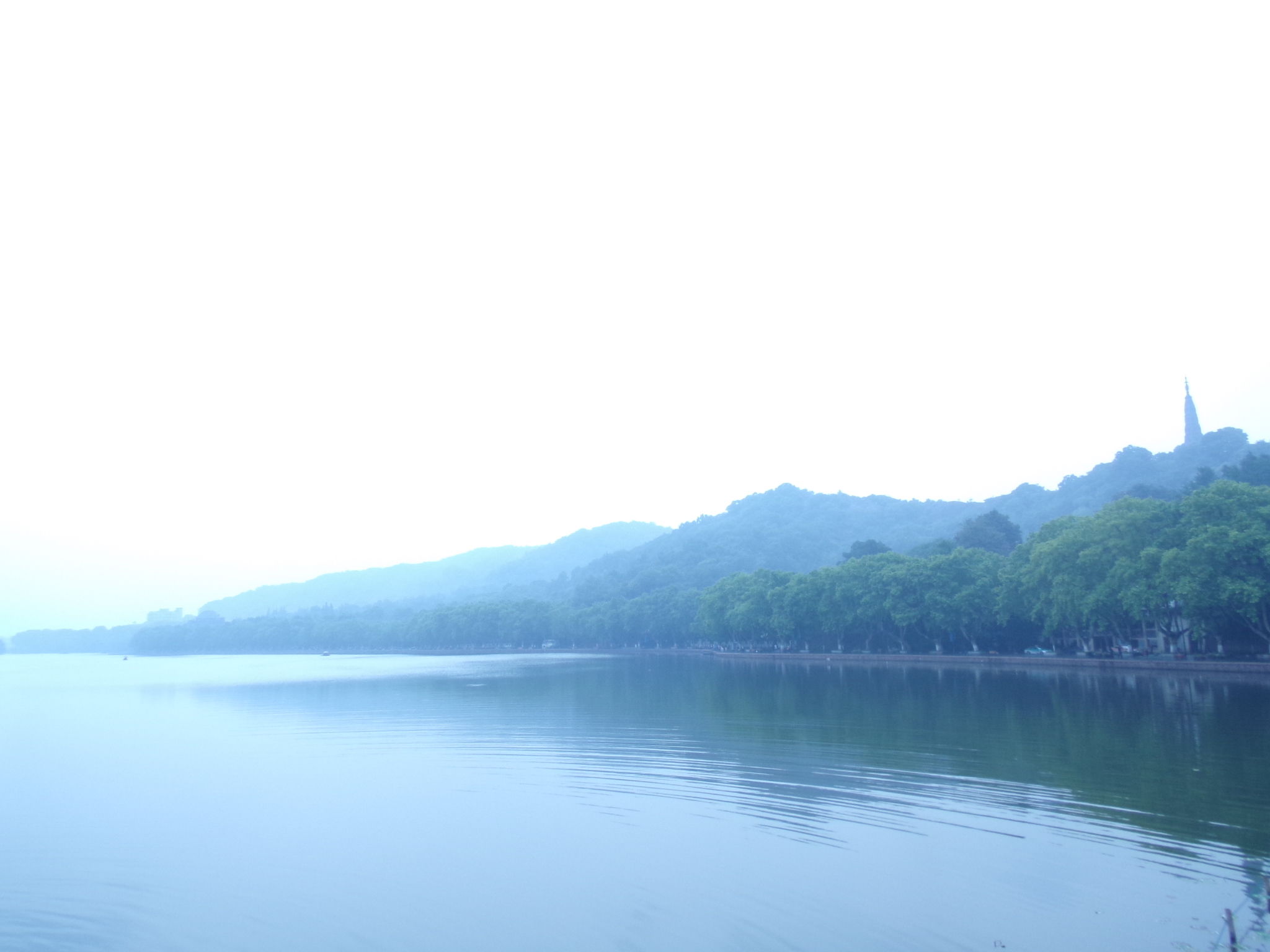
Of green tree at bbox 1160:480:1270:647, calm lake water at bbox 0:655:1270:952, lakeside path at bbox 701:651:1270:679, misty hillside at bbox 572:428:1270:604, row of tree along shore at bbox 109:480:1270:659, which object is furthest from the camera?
misty hillside at bbox 572:428:1270:604

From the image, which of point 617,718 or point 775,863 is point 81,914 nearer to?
point 775,863

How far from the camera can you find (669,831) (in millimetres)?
14664

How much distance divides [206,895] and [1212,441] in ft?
400

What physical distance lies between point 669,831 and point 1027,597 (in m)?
40.2

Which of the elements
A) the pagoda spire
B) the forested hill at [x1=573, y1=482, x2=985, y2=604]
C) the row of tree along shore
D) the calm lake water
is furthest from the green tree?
the pagoda spire

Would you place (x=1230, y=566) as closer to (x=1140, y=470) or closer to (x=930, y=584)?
(x=930, y=584)

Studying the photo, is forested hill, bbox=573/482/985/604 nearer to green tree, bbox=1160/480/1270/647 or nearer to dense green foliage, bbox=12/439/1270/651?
dense green foliage, bbox=12/439/1270/651

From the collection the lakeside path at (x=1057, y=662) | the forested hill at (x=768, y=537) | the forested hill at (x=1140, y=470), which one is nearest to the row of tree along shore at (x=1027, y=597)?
the lakeside path at (x=1057, y=662)

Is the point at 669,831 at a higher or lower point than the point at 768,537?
lower

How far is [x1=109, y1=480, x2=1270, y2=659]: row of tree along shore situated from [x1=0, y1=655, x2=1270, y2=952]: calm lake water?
7.02 metres

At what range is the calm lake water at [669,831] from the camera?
1042cm

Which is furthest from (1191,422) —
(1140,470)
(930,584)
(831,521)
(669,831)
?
(669,831)

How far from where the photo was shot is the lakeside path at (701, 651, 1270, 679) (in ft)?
117

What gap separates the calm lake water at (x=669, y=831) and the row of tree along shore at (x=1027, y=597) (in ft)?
23.0
